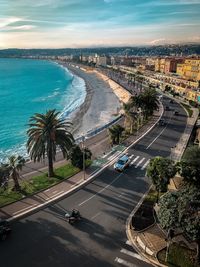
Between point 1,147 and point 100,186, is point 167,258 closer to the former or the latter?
point 100,186

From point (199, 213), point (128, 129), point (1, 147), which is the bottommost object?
point (1, 147)

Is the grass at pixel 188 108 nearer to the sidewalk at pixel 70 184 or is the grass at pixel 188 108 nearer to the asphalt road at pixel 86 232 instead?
the sidewalk at pixel 70 184

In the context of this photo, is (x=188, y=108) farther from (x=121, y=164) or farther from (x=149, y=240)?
(x=149, y=240)

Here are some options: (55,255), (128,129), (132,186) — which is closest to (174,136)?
(128,129)

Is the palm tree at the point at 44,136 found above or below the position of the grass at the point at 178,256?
above

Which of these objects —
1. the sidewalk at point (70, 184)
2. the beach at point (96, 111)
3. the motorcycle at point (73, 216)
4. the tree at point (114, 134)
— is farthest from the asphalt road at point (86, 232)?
the beach at point (96, 111)

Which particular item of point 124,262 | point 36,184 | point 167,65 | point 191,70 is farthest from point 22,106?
point 167,65

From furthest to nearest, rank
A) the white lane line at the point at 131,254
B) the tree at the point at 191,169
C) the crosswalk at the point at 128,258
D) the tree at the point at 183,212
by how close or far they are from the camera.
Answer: the tree at the point at 191,169
the white lane line at the point at 131,254
the crosswalk at the point at 128,258
the tree at the point at 183,212

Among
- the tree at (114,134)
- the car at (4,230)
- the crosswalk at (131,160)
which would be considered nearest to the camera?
the car at (4,230)
